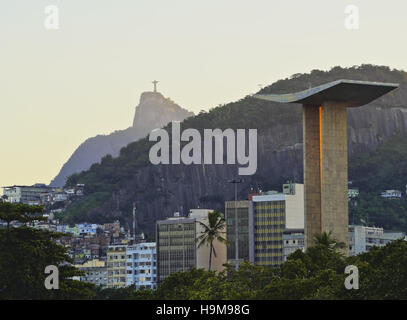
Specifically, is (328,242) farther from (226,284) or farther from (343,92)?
(343,92)

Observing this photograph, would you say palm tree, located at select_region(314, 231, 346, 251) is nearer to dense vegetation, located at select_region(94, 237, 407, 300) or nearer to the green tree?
dense vegetation, located at select_region(94, 237, 407, 300)

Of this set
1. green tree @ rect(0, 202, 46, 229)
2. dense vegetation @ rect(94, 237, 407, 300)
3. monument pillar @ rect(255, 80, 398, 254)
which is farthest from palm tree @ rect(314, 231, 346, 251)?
green tree @ rect(0, 202, 46, 229)

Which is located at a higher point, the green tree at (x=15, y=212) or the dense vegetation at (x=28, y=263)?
the green tree at (x=15, y=212)

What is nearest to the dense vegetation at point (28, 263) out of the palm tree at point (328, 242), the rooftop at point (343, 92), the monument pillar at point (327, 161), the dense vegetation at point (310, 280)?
the dense vegetation at point (310, 280)

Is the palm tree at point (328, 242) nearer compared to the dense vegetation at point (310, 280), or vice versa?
the dense vegetation at point (310, 280)

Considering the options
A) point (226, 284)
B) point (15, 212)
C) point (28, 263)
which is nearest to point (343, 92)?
point (226, 284)

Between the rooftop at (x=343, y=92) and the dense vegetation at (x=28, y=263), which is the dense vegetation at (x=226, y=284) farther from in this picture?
the rooftop at (x=343, y=92)
